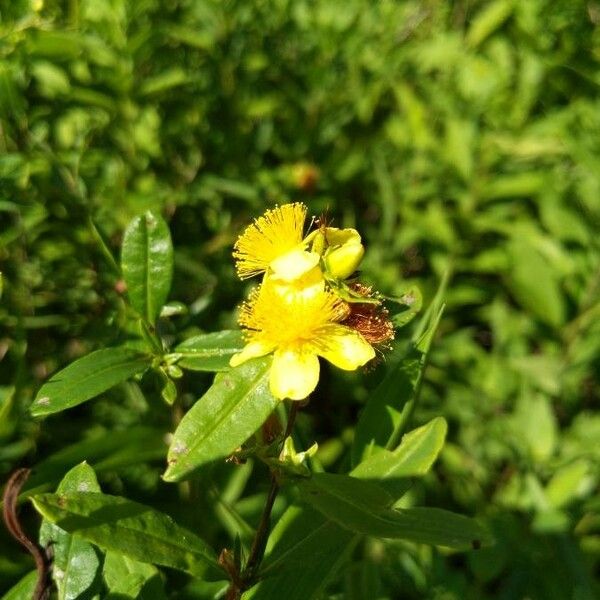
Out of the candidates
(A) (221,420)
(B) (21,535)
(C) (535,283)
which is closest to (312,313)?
(A) (221,420)

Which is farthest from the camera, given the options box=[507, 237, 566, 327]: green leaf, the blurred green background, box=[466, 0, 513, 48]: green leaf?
box=[466, 0, 513, 48]: green leaf

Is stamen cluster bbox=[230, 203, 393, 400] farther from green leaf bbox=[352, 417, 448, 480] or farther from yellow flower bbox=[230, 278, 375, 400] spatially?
green leaf bbox=[352, 417, 448, 480]

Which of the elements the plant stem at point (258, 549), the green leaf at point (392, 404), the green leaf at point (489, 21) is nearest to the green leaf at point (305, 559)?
the plant stem at point (258, 549)

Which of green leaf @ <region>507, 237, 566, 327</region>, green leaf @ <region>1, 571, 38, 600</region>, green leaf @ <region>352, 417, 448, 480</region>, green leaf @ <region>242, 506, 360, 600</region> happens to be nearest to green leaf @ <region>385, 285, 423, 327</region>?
green leaf @ <region>352, 417, 448, 480</region>

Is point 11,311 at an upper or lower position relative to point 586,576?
upper

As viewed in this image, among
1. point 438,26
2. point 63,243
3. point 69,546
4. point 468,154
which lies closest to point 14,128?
point 63,243

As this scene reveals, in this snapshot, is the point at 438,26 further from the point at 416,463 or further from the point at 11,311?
the point at 416,463
